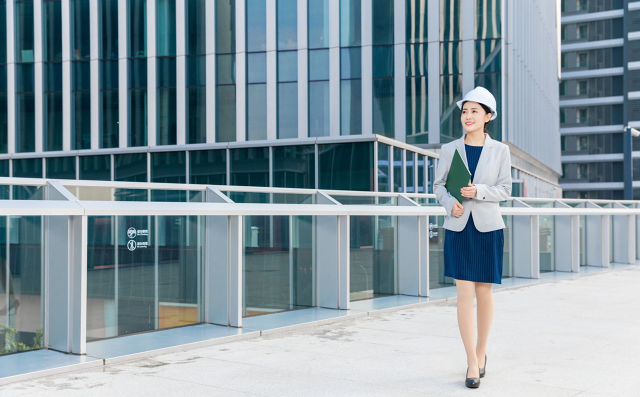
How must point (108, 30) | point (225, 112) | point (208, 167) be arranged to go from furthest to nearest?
1. point (108, 30)
2. point (225, 112)
3. point (208, 167)

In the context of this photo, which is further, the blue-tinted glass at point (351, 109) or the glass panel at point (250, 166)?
the blue-tinted glass at point (351, 109)

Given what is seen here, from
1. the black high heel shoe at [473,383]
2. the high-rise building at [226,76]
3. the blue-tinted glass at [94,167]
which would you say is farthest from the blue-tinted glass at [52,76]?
the black high heel shoe at [473,383]

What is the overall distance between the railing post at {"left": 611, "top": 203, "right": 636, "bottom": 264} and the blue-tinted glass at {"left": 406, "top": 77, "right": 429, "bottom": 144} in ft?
34.5

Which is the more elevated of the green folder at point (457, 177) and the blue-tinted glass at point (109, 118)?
the blue-tinted glass at point (109, 118)

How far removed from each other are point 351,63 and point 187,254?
22.0 meters

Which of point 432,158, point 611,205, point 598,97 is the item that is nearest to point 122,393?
point 611,205

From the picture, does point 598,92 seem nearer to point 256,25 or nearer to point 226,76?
point 256,25

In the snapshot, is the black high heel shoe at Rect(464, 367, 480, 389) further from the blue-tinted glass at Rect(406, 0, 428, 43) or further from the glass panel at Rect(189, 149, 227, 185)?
the blue-tinted glass at Rect(406, 0, 428, 43)

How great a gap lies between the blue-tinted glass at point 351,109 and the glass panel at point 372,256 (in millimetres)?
18300

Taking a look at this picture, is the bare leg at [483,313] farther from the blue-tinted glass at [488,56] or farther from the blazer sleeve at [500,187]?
the blue-tinted glass at [488,56]

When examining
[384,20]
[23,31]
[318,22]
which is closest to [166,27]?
[318,22]

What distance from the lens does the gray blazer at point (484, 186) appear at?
5609 millimetres

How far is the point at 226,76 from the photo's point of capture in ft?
99.5

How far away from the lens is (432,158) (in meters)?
25.4
